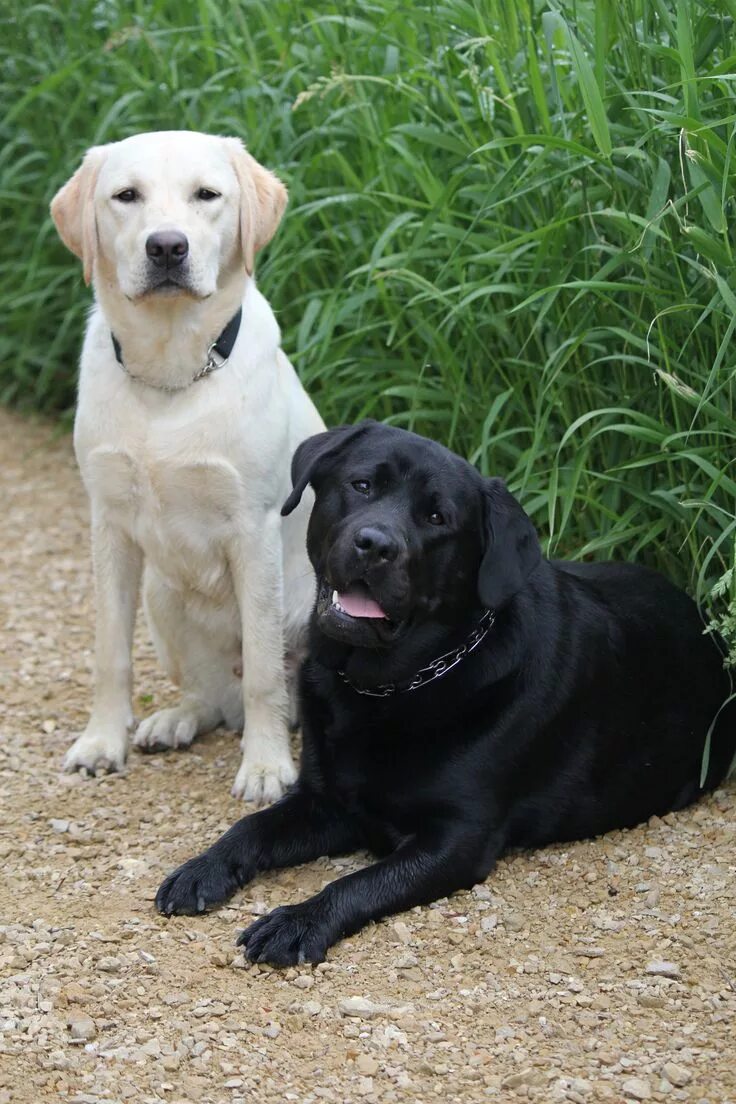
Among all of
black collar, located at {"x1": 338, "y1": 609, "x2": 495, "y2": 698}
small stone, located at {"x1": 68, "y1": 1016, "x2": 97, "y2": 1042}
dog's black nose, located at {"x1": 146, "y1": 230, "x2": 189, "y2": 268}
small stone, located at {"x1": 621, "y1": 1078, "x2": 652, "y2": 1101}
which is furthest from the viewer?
dog's black nose, located at {"x1": 146, "y1": 230, "x2": 189, "y2": 268}

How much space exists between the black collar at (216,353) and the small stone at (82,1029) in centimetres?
155

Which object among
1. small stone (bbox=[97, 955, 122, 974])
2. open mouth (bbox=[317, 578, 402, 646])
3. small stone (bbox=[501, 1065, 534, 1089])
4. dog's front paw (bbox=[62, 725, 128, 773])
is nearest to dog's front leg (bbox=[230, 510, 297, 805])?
dog's front paw (bbox=[62, 725, 128, 773])

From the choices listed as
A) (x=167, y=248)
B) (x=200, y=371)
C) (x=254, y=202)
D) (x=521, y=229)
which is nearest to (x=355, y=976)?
(x=200, y=371)

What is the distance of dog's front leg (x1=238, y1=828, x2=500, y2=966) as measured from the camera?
277 centimetres

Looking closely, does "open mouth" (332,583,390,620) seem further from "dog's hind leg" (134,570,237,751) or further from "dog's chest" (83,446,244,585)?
"dog's hind leg" (134,570,237,751)

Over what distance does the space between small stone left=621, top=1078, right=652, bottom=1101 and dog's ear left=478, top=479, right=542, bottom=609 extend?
1.00 meters

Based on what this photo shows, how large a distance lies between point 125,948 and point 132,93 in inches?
132

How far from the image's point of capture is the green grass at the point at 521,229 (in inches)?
134

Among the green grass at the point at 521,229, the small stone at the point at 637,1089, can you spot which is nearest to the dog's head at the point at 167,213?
the green grass at the point at 521,229

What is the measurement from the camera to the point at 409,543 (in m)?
2.94

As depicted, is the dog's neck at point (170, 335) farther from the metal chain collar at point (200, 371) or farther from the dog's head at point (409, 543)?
the dog's head at point (409, 543)

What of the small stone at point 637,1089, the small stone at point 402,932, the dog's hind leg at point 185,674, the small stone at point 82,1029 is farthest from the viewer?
Answer: the dog's hind leg at point 185,674

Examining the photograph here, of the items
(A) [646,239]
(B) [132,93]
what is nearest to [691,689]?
(A) [646,239]

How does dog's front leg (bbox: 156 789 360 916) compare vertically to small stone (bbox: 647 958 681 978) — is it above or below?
below
